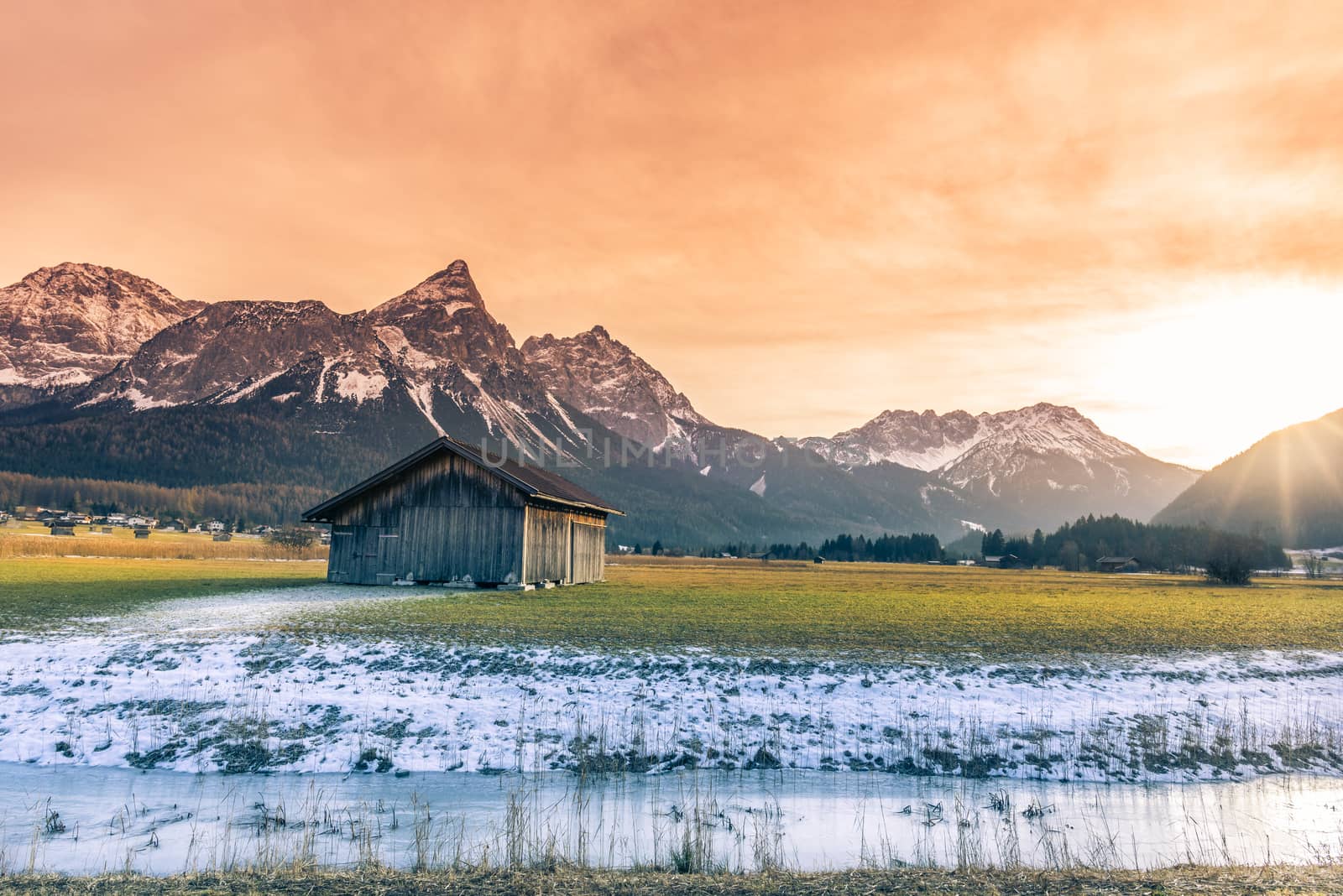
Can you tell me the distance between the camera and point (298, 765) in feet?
53.2

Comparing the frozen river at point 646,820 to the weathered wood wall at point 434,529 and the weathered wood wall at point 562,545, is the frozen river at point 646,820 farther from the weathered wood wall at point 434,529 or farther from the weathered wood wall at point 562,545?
the weathered wood wall at point 562,545

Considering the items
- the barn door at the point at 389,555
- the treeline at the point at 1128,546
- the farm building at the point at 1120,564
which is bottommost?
the farm building at the point at 1120,564

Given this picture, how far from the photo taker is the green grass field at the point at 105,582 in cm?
2877

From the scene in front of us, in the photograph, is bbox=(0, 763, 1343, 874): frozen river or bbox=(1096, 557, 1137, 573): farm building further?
bbox=(1096, 557, 1137, 573): farm building

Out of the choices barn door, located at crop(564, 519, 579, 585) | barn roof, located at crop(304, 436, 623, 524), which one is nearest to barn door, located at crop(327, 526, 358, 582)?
barn roof, located at crop(304, 436, 623, 524)

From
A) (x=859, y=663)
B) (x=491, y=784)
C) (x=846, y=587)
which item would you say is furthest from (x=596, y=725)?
(x=846, y=587)

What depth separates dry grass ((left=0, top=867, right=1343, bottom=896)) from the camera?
9031 millimetres

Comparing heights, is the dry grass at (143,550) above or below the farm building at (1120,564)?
above

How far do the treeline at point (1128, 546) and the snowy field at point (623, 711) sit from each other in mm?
113309

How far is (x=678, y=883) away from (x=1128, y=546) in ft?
614

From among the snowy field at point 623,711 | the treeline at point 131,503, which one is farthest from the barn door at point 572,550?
the treeline at point 131,503

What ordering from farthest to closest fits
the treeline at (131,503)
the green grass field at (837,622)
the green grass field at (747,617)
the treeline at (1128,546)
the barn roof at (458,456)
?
the treeline at (131,503) → the treeline at (1128,546) → the barn roof at (458,456) → the green grass field at (747,617) → the green grass field at (837,622)

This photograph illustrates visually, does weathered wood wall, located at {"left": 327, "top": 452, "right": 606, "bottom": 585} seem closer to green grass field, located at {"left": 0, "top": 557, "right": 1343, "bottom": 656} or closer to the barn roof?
the barn roof

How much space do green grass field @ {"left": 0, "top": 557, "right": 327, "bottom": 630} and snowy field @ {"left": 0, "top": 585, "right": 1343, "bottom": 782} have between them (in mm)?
5911
